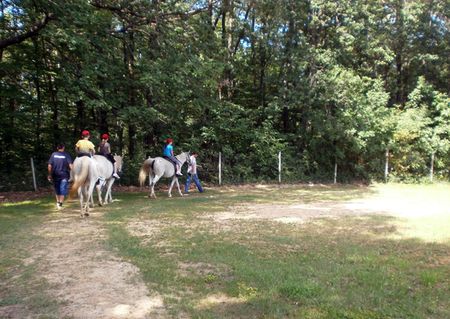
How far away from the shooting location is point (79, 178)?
10039 mm

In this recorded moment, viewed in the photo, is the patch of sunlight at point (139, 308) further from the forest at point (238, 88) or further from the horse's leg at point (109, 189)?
the forest at point (238, 88)

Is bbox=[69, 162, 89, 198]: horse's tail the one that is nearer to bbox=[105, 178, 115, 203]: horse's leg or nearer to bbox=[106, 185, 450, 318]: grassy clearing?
bbox=[106, 185, 450, 318]: grassy clearing

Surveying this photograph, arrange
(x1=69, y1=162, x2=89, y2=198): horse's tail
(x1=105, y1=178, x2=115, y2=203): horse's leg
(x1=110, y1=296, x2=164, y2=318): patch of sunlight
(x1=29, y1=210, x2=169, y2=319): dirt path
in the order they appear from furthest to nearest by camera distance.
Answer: (x1=105, y1=178, x2=115, y2=203): horse's leg
(x1=69, y1=162, x2=89, y2=198): horse's tail
(x1=29, y1=210, x2=169, y2=319): dirt path
(x1=110, y1=296, x2=164, y2=318): patch of sunlight

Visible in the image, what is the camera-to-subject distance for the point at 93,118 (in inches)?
784

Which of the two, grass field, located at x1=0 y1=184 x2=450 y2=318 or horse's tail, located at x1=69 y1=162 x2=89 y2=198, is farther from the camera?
horse's tail, located at x1=69 y1=162 x2=89 y2=198

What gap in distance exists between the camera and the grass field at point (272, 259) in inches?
177

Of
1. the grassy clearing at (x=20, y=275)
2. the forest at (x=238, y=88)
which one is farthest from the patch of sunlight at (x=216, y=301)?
the forest at (x=238, y=88)

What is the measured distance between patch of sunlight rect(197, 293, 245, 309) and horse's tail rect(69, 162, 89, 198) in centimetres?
637

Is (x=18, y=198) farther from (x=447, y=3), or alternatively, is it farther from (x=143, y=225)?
(x=447, y=3)

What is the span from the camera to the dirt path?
4387 mm

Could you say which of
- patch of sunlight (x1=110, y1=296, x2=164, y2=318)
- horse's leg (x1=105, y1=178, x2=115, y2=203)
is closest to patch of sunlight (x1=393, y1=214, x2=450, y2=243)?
patch of sunlight (x1=110, y1=296, x2=164, y2=318)

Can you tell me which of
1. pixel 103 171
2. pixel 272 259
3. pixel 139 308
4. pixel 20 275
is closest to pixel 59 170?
pixel 103 171

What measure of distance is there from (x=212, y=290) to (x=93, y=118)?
1669 cm

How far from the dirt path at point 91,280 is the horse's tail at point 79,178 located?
1913mm
